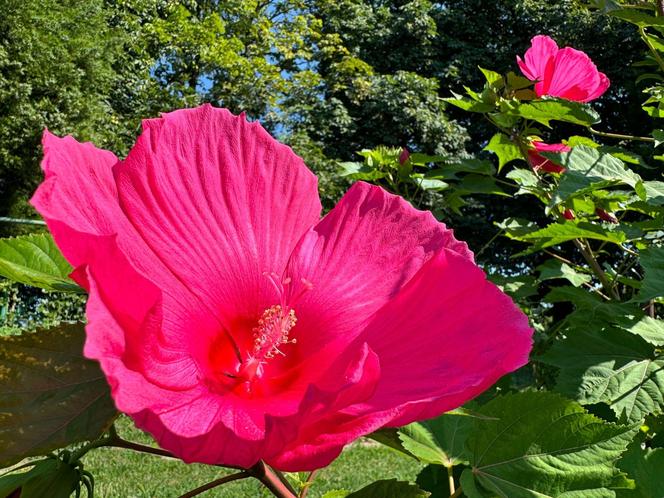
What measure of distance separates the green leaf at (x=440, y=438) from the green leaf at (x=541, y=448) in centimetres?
4

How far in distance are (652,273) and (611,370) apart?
128 mm

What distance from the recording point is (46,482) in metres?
0.32

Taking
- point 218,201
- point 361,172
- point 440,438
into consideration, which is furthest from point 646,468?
point 361,172

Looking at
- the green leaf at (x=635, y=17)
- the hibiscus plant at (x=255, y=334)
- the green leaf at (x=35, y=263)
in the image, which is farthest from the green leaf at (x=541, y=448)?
the green leaf at (x=635, y=17)

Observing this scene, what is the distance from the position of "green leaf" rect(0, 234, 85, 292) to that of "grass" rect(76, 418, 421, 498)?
8.46ft

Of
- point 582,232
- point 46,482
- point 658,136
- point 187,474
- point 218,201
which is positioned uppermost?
point 218,201

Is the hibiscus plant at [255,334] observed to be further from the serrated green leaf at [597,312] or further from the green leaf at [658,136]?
the green leaf at [658,136]

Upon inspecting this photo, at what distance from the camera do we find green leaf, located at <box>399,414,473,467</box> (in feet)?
1.46

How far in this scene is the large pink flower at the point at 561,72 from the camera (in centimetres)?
103

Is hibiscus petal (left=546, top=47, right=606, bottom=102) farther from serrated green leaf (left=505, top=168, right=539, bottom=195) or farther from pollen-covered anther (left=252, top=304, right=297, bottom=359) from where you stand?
pollen-covered anther (left=252, top=304, right=297, bottom=359)

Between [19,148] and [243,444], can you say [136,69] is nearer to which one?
[19,148]

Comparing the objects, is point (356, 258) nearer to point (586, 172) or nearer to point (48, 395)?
point (48, 395)

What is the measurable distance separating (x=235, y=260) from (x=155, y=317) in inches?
3.3

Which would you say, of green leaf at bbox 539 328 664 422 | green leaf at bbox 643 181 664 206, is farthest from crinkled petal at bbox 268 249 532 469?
green leaf at bbox 643 181 664 206
